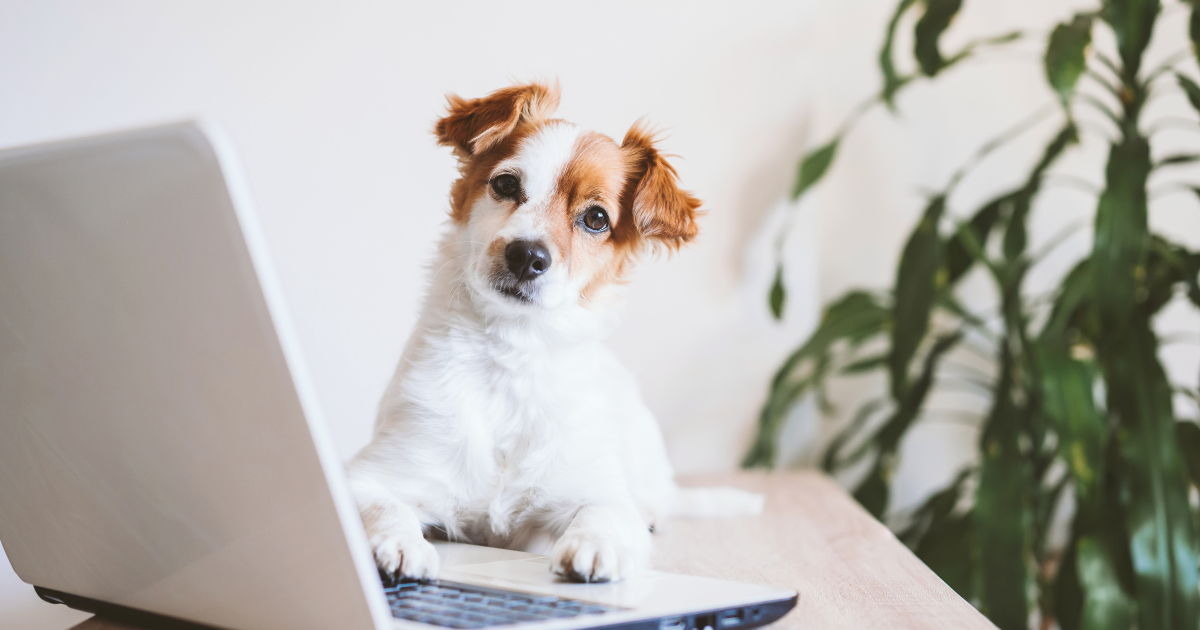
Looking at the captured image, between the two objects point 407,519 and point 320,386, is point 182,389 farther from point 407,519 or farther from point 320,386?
point 320,386

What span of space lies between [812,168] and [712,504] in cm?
78

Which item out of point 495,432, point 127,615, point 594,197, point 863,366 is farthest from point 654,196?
point 863,366

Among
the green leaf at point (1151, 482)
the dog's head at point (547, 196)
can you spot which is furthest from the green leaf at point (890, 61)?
the dog's head at point (547, 196)

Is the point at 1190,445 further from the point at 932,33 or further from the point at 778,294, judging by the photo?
the point at 932,33

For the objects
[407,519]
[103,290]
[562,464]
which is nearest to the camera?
[103,290]

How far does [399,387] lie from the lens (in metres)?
0.91

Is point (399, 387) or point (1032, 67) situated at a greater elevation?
point (1032, 67)

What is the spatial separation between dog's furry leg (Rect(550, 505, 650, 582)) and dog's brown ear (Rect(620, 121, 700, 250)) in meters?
0.37

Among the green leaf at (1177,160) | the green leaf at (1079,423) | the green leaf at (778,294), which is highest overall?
the green leaf at (1177,160)

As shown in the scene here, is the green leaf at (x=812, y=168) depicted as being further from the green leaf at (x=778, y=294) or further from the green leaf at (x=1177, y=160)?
the green leaf at (x=1177, y=160)

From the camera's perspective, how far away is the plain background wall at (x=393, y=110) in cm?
114

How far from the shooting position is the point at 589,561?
0.72m

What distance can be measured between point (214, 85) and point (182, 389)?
2.71 ft

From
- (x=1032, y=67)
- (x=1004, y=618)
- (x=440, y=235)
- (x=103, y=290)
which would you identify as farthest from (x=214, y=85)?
(x=1032, y=67)
